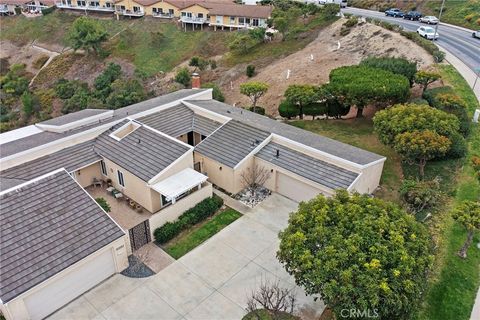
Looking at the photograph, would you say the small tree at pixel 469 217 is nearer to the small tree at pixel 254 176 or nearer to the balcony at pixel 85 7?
the small tree at pixel 254 176

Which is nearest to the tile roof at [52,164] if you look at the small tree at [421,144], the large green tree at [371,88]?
the small tree at [421,144]

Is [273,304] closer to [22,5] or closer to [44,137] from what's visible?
[44,137]

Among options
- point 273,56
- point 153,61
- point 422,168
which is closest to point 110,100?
point 153,61

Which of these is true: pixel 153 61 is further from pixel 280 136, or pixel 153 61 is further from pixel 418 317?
pixel 418 317

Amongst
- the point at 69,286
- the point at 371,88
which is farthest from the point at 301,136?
the point at 69,286

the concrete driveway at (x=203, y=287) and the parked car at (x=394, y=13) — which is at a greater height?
the parked car at (x=394, y=13)

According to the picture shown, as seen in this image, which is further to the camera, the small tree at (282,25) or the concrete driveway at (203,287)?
the small tree at (282,25)

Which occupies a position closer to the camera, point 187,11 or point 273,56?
point 273,56
